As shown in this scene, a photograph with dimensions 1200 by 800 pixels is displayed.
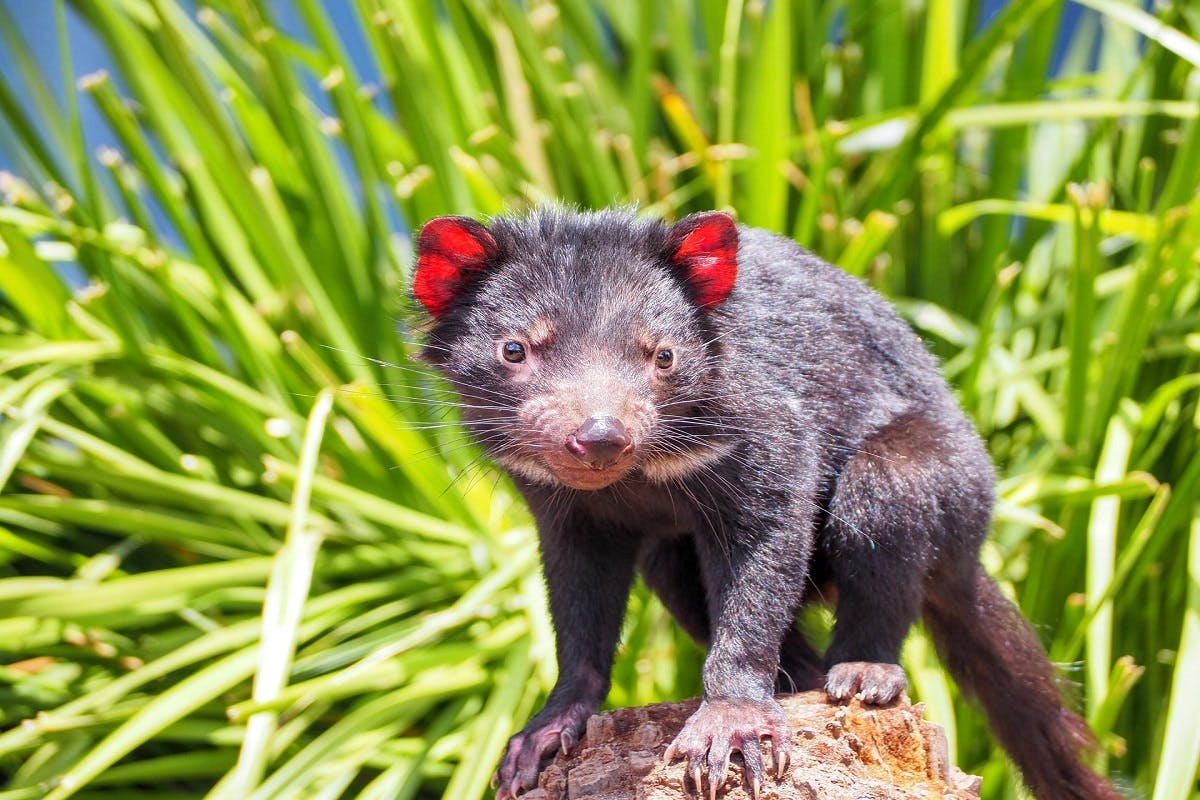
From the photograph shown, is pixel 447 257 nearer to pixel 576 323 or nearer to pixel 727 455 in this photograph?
pixel 576 323

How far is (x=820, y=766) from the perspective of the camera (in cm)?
222

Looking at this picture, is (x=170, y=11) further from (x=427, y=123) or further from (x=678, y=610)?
(x=678, y=610)

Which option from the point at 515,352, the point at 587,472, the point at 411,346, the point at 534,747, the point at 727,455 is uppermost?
the point at 411,346

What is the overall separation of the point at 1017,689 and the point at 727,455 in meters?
0.95

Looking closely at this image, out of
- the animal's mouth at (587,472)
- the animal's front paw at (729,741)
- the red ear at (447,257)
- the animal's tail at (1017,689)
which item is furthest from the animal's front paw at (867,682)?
the red ear at (447,257)

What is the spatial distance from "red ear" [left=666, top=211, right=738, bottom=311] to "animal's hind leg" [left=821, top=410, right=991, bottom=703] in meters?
0.47

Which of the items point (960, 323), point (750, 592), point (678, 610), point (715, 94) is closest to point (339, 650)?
point (678, 610)

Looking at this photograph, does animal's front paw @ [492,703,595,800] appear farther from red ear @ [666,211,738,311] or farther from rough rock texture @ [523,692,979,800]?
red ear @ [666,211,738,311]

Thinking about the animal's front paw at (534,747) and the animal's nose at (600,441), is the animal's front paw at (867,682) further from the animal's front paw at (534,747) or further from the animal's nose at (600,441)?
the animal's nose at (600,441)

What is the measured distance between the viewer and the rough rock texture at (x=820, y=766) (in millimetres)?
2191

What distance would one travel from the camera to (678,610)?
2.98m

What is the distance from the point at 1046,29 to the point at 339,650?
2910 mm

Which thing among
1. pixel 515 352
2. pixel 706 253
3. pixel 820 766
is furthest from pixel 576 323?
pixel 820 766

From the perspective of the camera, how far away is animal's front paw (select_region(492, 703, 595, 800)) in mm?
2475
